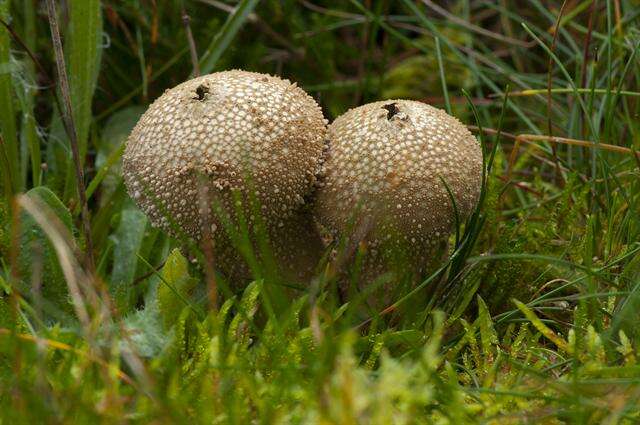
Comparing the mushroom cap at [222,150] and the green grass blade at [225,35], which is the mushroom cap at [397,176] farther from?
the green grass blade at [225,35]

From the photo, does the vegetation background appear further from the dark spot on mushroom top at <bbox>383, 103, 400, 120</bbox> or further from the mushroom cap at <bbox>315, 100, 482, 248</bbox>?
the dark spot on mushroom top at <bbox>383, 103, 400, 120</bbox>

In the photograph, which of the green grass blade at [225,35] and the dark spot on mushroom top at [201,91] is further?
the green grass blade at [225,35]

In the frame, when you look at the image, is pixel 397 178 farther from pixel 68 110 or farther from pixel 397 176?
pixel 68 110

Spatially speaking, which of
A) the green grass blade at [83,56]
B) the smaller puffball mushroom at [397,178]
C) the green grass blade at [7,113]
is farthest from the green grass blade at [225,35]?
the smaller puffball mushroom at [397,178]

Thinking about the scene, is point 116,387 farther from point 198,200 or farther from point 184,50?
point 184,50

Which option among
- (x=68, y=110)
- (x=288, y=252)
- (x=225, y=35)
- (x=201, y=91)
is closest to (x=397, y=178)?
(x=288, y=252)

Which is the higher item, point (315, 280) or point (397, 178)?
point (397, 178)
